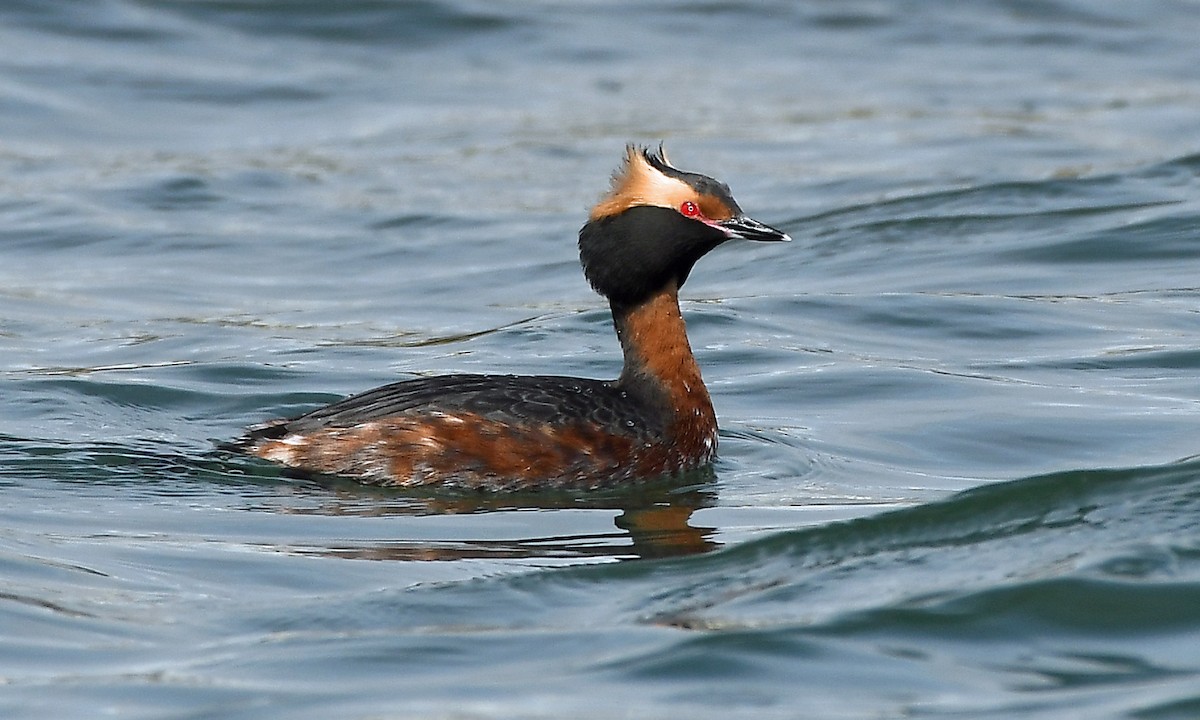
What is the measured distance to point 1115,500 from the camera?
26.8 feet

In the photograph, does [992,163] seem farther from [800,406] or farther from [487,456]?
[487,456]

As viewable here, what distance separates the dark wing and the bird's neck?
0.53 feet

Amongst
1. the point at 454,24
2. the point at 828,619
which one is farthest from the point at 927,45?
the point at 828,619

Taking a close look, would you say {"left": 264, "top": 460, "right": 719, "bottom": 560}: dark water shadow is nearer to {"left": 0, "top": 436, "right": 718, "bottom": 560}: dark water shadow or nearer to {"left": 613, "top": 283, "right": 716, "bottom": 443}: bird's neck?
{"left": 0, "top": 436, "right": 718, "bottom": 560}: dark water shadow

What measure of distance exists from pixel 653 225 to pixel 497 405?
41.8 inches

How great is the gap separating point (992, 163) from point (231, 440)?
955cm

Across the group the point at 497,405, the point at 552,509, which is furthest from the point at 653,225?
the point at 552,509

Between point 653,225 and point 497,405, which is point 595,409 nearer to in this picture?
point 497,405

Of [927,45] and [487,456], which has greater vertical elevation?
[927,45]

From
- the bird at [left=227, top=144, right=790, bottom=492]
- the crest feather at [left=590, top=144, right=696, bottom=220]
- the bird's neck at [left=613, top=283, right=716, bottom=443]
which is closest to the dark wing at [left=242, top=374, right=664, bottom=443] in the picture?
the bird at [left=227, top=144, right=790, bottom=492]

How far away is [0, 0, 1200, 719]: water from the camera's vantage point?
6.65 meters

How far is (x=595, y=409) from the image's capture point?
9094 mm

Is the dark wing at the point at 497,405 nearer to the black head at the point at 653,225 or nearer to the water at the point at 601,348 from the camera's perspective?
the water at the point at 601,348

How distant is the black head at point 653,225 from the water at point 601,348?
980 mm
